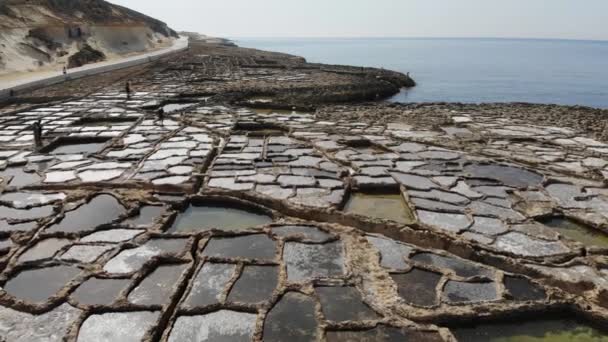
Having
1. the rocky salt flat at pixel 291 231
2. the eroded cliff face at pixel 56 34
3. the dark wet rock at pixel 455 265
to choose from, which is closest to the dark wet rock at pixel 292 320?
the rocky salt flat at pixel 291 231

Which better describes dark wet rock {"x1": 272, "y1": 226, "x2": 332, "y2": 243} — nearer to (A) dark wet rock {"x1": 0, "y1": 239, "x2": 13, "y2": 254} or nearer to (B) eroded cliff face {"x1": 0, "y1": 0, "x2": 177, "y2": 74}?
(A) dark wet rock {"x1": 0, "y1": 239, "x2": 13, "y2": 254}

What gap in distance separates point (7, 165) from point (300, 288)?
19.9 feet

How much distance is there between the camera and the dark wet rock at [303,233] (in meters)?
5.14

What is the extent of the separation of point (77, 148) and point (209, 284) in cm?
612

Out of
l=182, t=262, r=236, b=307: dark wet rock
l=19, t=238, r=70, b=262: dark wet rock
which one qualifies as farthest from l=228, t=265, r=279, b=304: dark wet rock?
l=19, t=238, r=70, b=262: dark wet rock

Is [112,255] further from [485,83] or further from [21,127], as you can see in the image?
[485,83]

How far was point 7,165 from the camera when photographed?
7.37 metres

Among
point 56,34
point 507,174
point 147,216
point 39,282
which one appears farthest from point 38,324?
point 56,34

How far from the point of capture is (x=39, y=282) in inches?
165

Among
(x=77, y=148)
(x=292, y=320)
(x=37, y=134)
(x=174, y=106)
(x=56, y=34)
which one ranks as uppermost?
(x=56, y=34)

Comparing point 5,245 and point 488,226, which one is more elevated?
point 488,226

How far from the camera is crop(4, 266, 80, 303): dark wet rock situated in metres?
3.98

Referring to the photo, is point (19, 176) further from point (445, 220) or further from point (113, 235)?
point (445, 220)

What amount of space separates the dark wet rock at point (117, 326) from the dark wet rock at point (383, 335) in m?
1.52
